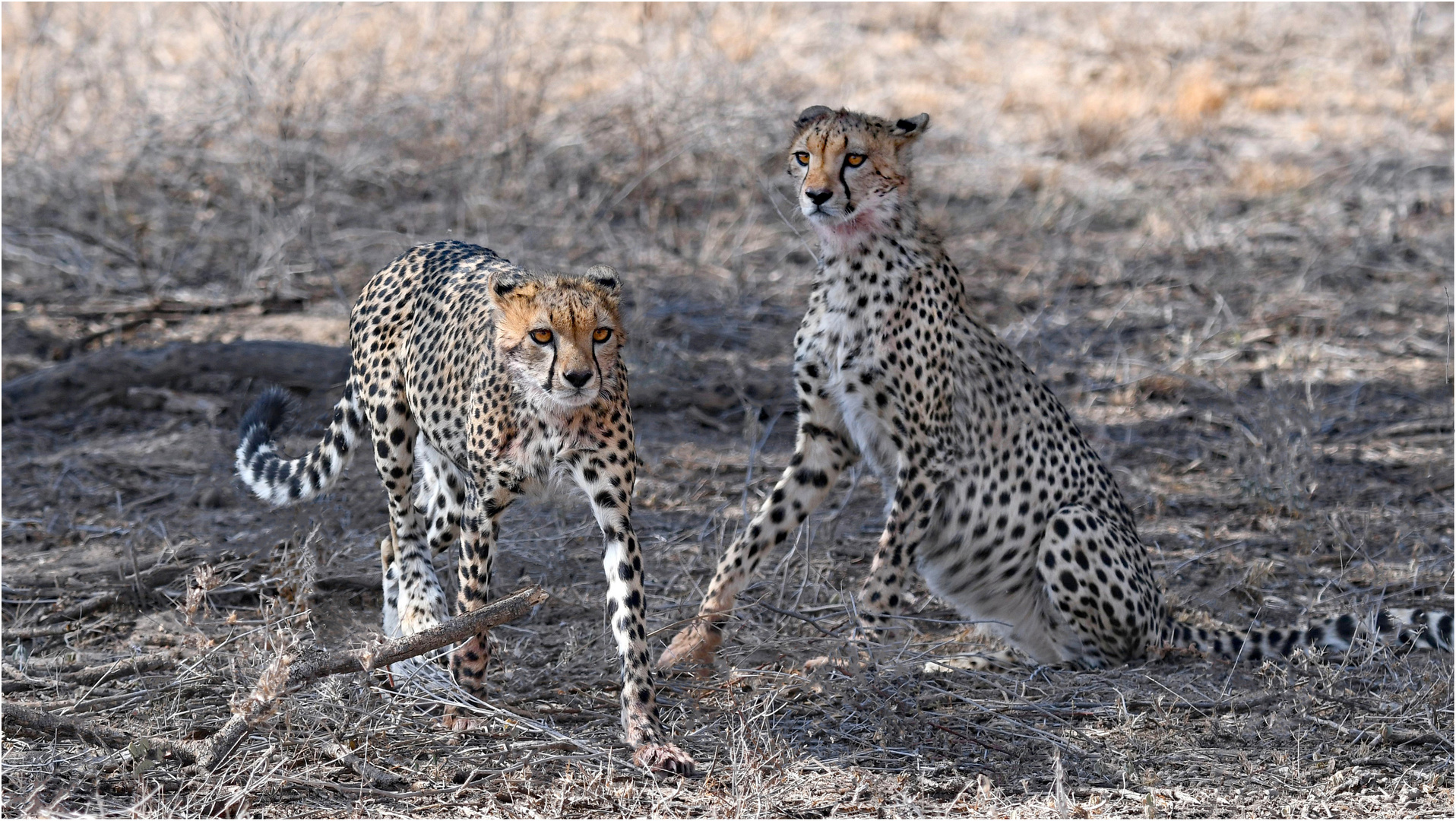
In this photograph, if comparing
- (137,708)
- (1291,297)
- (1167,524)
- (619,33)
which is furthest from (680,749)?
(619,33)

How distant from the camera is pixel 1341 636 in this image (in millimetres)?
4023

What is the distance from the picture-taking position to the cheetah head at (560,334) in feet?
10.6

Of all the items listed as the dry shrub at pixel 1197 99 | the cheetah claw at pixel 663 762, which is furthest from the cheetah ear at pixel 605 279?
the dry shrub at pixel 1197 99

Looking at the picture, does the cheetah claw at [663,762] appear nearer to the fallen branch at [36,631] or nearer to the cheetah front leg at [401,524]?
the cheetah front leg at [401,524]

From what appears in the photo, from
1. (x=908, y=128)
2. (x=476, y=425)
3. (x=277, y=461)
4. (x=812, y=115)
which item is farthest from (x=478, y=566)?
(x=908, y=128)

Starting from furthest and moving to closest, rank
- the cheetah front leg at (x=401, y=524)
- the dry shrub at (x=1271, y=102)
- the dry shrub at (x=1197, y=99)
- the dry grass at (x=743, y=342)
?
the dry shrub at (x=1271, y=102) < the dry shrub at (x=1197, y=99) < the cheetah front leg at (x=401, y=524) < the dry grass at (x=743, y=342)

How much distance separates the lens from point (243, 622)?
13.3ft

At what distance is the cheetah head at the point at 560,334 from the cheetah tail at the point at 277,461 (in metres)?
0.91

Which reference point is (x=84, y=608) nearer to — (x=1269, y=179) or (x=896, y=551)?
(x=896, y=551)

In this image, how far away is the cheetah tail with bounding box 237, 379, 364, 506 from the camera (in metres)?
4.11

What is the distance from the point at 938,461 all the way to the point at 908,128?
0.97 m

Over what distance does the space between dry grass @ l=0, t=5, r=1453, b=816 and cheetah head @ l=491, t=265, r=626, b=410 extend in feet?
2.30

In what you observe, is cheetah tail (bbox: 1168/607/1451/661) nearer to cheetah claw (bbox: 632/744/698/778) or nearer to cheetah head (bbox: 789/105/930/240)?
cheetah head (bbox: 789/105/930/240)

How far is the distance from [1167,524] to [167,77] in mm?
6913
